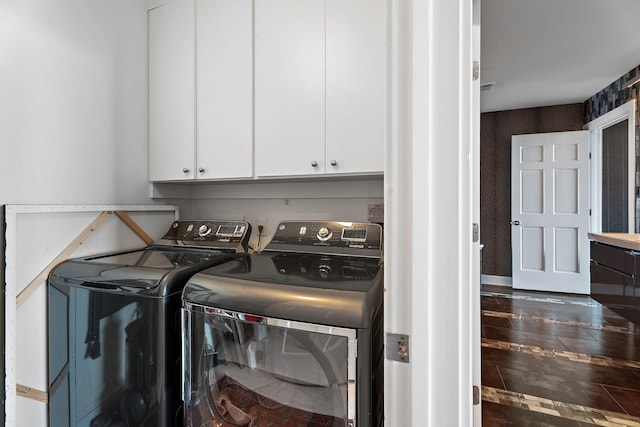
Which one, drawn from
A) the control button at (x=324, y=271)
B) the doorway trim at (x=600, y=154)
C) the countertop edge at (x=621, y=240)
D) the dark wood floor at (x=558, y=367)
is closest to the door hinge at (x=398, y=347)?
the control button at (x=324, y=271)

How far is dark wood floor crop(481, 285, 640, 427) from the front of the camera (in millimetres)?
1880

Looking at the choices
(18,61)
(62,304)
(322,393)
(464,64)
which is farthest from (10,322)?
(464,64)

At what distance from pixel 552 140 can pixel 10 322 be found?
17.6 ft

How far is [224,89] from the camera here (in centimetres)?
181

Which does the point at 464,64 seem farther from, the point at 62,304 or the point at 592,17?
the point at 592,17

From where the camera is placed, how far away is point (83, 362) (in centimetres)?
142

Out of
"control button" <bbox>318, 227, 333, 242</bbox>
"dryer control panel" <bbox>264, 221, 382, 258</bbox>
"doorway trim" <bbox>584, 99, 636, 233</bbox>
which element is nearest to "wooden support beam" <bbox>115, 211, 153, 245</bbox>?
"dryer control panel" <bbox>264, 221, 382, 258</bbox>

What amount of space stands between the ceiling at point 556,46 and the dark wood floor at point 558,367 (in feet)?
8.01

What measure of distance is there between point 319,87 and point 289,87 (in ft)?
0.53

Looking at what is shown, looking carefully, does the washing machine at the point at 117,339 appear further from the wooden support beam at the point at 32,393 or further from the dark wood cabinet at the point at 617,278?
the dark wood cabinet at the point at 617,278

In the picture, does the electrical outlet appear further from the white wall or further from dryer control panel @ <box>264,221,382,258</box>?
the white wall

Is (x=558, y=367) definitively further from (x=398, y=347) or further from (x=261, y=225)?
(x=398, y=347)

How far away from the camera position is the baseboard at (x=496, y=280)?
15.4ft

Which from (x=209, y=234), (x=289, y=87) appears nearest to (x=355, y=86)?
(x=289, y=87)
